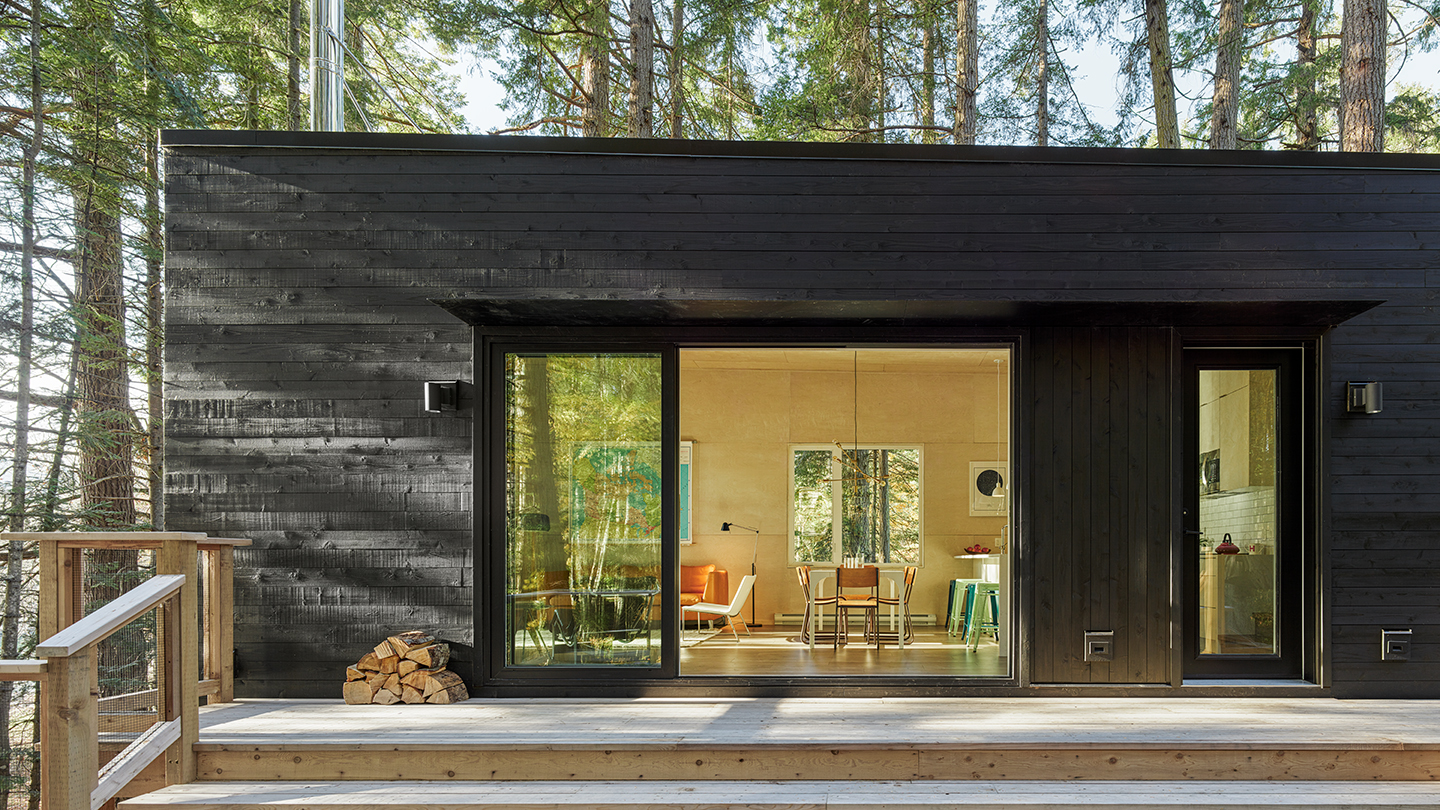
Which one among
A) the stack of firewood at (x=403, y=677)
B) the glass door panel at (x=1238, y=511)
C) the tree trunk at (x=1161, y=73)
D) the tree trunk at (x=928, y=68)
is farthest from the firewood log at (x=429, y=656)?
the tree trunk at (x=928, y=68)

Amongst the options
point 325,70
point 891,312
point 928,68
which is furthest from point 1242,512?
point 928,68

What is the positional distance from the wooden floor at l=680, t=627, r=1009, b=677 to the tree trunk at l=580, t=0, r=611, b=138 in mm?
6477

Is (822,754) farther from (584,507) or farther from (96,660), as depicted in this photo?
(96,660)

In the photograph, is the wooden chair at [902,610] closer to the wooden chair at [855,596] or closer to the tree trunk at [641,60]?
the wooden chair at [855,596]

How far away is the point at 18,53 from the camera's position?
8594 mm

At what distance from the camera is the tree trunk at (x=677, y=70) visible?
42.7ft

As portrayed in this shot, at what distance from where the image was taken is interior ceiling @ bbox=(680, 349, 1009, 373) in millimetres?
9609

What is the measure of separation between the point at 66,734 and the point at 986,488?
30.3 feet

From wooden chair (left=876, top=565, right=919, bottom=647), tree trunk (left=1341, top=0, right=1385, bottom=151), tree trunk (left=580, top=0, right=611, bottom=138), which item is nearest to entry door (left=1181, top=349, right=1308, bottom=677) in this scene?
wooden chair (left=876, top=565, right=919, bottom=647)

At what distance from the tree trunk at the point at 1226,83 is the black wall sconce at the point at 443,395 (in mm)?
9776

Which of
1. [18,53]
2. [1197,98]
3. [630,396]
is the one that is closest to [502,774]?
[630,396]

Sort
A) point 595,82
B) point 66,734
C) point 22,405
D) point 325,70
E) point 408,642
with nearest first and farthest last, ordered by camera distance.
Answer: point 66,734 → point 408,642 → point 325,70 → point 22,405 → point 595,82

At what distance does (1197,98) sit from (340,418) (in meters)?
12.8

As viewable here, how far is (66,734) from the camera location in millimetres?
3270
